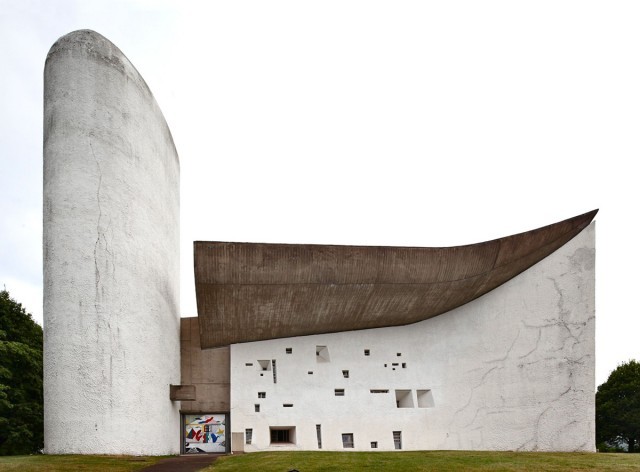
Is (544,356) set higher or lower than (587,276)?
lower

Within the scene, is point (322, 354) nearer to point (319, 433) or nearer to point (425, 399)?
point (319, 433)

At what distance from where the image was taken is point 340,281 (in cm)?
1866

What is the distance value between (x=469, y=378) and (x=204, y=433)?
371 inches

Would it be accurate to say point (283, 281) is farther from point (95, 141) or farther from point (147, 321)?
point (95, 141)

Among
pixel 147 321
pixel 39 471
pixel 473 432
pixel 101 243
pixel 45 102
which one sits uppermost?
pixel 45 102

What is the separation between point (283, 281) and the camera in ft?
60.1

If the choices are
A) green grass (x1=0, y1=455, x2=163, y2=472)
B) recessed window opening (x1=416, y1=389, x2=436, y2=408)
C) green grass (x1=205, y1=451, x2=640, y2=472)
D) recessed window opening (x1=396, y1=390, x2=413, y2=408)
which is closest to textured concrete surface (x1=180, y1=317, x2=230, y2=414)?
green grass (x1=205, y1=451, x2=640, y2=472)

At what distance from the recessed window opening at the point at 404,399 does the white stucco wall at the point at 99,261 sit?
819 cm

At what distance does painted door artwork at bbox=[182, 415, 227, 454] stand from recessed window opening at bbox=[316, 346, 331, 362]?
154 inches

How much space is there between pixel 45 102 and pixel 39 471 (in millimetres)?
9532

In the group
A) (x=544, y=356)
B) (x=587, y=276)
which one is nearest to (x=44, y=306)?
(x=544, y=356)

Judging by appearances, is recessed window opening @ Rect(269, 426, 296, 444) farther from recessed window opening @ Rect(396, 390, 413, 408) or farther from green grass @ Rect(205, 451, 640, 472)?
green grass @ Rect(205, 451, 640, 472)

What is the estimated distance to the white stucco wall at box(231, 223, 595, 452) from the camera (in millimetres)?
19859

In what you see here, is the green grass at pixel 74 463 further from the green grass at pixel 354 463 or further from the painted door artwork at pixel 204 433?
the painted door artwork at pixel 204 433
